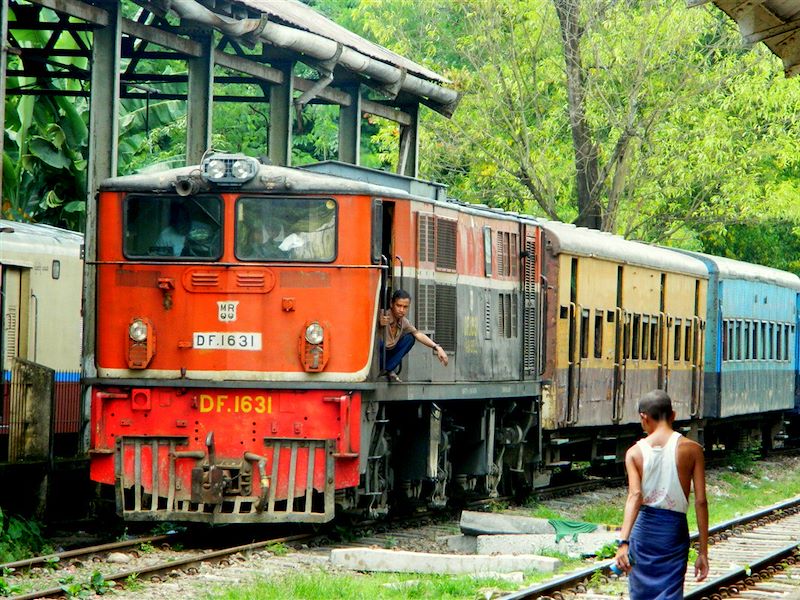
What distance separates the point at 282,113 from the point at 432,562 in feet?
32.8

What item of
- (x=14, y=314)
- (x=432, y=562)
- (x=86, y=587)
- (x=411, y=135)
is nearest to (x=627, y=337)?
(x=411, y=135)

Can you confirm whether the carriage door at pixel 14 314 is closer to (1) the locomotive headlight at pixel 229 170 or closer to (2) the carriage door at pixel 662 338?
(1) the locomotive headlight at pixel 229 170

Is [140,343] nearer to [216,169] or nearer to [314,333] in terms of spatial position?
[314,333]

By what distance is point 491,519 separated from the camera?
44.8 ft

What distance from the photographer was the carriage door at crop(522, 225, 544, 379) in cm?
1717

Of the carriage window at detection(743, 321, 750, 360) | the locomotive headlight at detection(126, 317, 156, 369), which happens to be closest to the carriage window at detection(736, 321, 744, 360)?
the carriage window at detection(743, 321, 750, 360)

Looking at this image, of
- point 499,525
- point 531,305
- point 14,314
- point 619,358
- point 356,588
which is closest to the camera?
point 356,588

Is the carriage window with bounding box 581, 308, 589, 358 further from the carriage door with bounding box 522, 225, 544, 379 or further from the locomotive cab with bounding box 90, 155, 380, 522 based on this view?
the locomotive cab with bounding box 90, 155, 380, 522

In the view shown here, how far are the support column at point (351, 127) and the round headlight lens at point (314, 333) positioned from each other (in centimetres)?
974

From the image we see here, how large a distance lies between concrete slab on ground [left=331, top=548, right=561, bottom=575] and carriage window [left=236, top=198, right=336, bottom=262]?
2.79 metres

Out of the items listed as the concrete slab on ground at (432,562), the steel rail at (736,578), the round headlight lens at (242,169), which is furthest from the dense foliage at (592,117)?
the steel rail at (736,578)

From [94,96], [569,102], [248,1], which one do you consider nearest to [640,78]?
[569,102]

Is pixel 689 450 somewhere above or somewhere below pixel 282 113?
Result: below

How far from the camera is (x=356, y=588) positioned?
10445 mm
